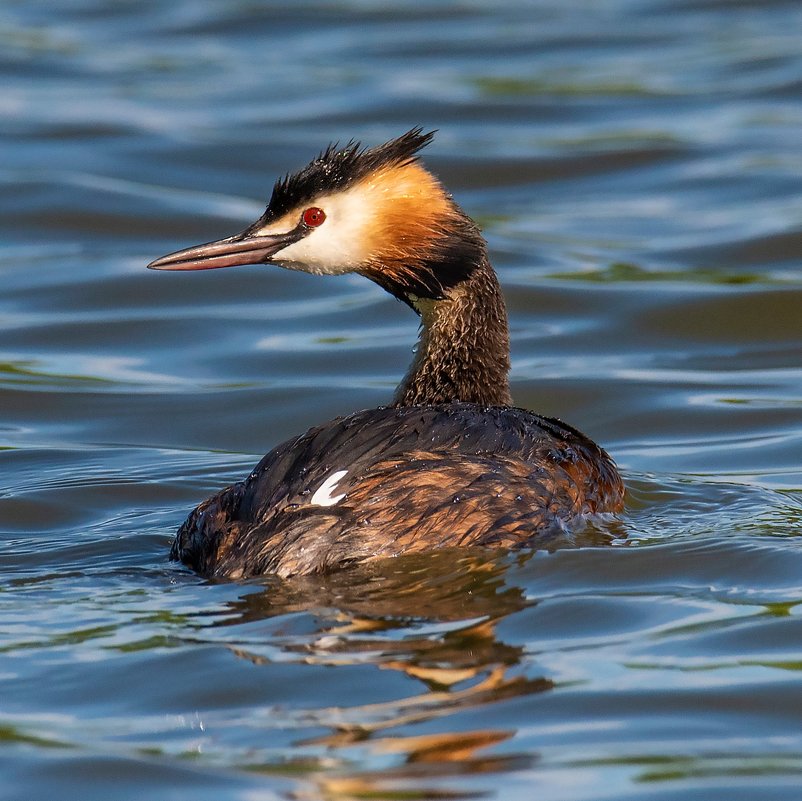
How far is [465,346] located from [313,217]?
30.5 inches

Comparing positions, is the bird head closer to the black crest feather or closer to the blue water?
the black crest feather

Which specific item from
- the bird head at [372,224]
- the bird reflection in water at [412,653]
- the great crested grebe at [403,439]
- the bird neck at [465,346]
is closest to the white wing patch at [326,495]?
the great crested grebe at [403,439]

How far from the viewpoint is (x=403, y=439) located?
18.9ft

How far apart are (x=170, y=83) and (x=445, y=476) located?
34.6 ft

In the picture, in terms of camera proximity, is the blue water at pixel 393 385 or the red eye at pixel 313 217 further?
the red eye at pixel 313 217

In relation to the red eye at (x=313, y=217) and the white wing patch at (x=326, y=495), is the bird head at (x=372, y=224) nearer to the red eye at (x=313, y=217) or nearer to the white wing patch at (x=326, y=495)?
the red eye at (x=313, y=217)

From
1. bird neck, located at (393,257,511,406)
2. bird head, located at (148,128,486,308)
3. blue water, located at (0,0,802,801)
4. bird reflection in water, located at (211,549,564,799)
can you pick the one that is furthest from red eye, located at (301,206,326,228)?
bird reflection in water, located at (211,549,564,799)

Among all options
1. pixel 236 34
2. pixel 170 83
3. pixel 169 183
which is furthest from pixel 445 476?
pixel 236 34

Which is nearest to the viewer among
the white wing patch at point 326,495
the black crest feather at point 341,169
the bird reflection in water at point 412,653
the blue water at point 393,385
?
the bird reflection in water at point 412,653

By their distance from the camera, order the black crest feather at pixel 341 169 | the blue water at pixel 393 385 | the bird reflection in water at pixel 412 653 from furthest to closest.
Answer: the black crest feather at pixel 341 169 < the blue water at pixel 393 385 < the bird reflection in water at pixel 412 653

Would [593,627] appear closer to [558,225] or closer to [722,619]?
[722,619]

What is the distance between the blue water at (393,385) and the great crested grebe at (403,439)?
0.41 feet

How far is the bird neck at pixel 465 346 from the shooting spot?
677 cm

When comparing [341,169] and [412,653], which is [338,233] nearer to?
[341,169]
